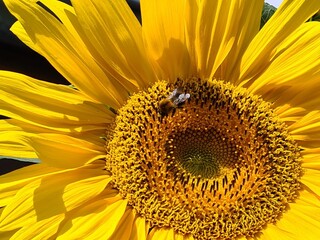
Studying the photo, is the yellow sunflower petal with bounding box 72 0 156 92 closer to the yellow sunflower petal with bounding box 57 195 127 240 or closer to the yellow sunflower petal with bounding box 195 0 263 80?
the yellow sunflower petal with bounding box 195 0 263 80

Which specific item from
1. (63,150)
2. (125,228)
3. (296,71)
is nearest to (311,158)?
(296,71)

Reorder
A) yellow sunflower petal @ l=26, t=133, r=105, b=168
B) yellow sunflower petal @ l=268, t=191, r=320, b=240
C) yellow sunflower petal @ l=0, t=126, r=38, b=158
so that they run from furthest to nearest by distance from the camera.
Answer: yellow sunflower petal @ l=268, t=191, r=320, b=240 < yellow sunflower petal @ l=0, t=126, r=38, b=158 < yellow sunflower petal @ l=26, t=133, r=105, b=168

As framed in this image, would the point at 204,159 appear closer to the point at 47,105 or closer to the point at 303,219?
the point at 303,219

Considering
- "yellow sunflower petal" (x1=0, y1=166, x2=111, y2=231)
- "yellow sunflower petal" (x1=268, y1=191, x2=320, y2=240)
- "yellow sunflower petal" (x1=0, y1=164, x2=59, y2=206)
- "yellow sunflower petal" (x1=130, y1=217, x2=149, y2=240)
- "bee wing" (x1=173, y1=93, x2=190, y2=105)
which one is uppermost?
"bee wing" (x1=173, y1=93, x2=190, y2=105)

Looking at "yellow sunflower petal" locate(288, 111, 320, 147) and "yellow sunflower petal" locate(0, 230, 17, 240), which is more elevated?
"yellow sunflower petal" locate(288, 111, 320, 147)

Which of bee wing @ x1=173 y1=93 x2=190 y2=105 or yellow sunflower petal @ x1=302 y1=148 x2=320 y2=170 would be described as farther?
yellow sunflower petal @ x1=302 y1=148 x2=320 y2=170

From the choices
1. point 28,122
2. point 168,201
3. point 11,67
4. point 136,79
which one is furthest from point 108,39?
point 11,67

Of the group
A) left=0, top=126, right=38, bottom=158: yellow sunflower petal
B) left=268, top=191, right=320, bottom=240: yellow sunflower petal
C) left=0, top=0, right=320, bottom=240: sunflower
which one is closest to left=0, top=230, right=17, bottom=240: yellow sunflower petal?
left=0, top=0, right=320, bottom=240: sunflower

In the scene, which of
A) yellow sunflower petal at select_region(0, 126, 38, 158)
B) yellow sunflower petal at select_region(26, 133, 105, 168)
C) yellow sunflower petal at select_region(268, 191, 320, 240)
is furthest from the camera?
yellow sunflower petal at select_region(268, 191, 320, 240)

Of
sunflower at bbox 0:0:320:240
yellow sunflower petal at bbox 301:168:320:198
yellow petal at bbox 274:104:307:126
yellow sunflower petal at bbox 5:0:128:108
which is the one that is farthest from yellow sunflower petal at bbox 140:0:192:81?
yellow sunflower petal at bbox 301:168:320:198
